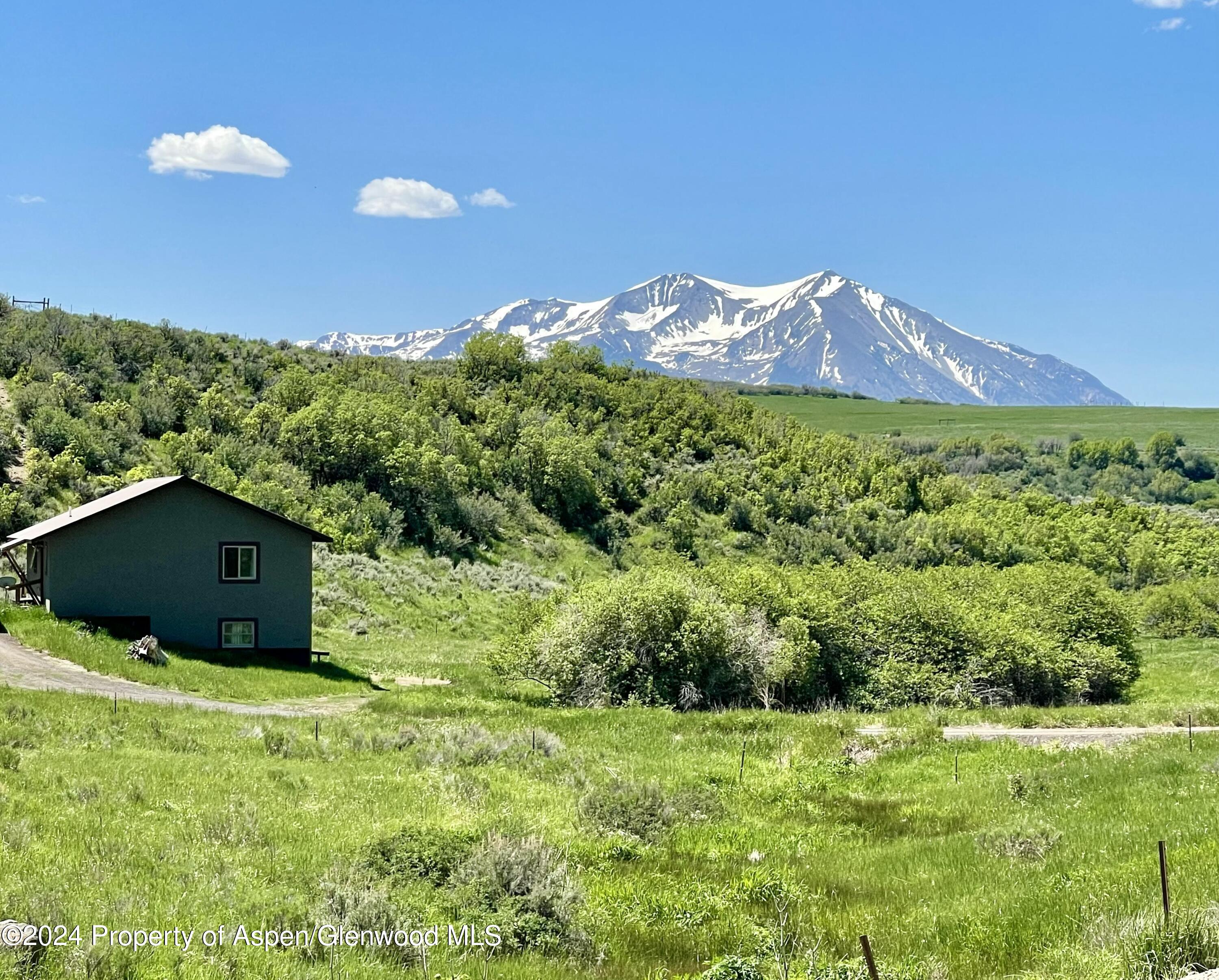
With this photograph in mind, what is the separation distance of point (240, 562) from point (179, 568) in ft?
6.23

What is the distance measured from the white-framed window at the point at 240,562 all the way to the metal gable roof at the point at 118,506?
1.29 meters

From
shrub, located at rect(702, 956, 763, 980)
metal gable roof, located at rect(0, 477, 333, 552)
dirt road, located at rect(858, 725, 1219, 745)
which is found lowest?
dirt road, located at rect(858, 725, 1219, 745)

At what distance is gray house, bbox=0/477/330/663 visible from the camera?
105 feet

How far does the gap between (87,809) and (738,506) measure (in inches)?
2852

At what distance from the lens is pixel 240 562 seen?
3428cm

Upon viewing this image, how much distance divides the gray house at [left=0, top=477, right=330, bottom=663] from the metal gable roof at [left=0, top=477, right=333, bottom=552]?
0.06m

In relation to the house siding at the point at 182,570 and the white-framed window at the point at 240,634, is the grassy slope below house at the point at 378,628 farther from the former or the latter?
the house siding at the point at 182,570

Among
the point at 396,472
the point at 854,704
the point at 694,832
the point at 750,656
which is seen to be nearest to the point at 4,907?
the point at 694,832

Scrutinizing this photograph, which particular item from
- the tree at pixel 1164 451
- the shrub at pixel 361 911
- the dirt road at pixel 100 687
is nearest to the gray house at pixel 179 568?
the dirt road at pixel 100 687

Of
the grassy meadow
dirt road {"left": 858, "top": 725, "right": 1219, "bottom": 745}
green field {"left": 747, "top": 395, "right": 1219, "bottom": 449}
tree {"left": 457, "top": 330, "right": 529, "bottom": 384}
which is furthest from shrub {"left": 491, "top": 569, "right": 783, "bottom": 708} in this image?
green field {"left": 747, "top": 395, "right": 1219, "bottom": 449}

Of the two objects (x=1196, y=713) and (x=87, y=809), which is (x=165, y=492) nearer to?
(x=87, y=809)

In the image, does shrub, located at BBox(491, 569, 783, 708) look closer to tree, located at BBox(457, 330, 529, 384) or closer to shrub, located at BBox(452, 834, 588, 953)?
shrub, located at BBox(452, 834, 588, 953)

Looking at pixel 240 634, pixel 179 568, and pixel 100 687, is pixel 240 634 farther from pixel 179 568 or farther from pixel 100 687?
pixel 100 687

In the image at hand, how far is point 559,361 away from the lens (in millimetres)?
102625
